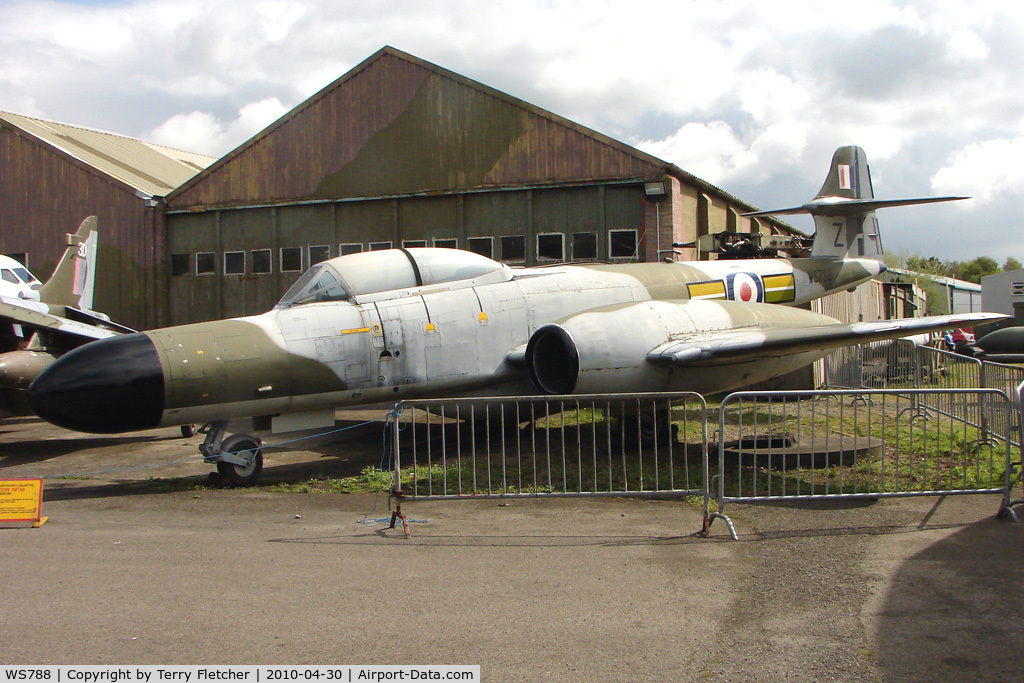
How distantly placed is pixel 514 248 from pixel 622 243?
2.50 m

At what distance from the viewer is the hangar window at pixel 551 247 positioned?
1703cm

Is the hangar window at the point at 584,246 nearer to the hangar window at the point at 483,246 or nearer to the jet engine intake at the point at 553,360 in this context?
the hangar window at the point at 483,246

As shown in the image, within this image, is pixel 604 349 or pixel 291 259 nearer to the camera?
pixel 604 349

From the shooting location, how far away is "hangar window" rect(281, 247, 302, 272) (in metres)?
18.9

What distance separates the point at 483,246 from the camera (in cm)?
1761

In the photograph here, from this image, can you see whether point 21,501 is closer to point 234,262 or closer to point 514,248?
point 514,248

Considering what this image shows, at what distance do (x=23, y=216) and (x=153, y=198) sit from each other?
13.8 feet

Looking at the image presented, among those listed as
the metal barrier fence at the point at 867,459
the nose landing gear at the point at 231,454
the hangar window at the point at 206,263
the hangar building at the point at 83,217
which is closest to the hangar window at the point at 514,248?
the hangar window at the point at 206,263

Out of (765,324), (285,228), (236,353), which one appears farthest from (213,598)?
(285,228)

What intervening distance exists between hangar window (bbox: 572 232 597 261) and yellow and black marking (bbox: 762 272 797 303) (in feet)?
16.8

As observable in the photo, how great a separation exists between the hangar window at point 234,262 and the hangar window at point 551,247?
785cm

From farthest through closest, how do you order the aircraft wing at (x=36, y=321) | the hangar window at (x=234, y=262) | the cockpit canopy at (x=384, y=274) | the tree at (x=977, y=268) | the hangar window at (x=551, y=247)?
1. the tree at (x=977, y=268)
2. the hangar window at (x=234, y=262)
3. the hangar window at (x=551, y=247)
4. the aircraft wing at (x=36, y=321)
5. the cockpit canopy at (x=384, y=274)

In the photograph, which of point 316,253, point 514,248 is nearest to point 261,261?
point 316,253

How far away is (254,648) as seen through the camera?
12.8ft
